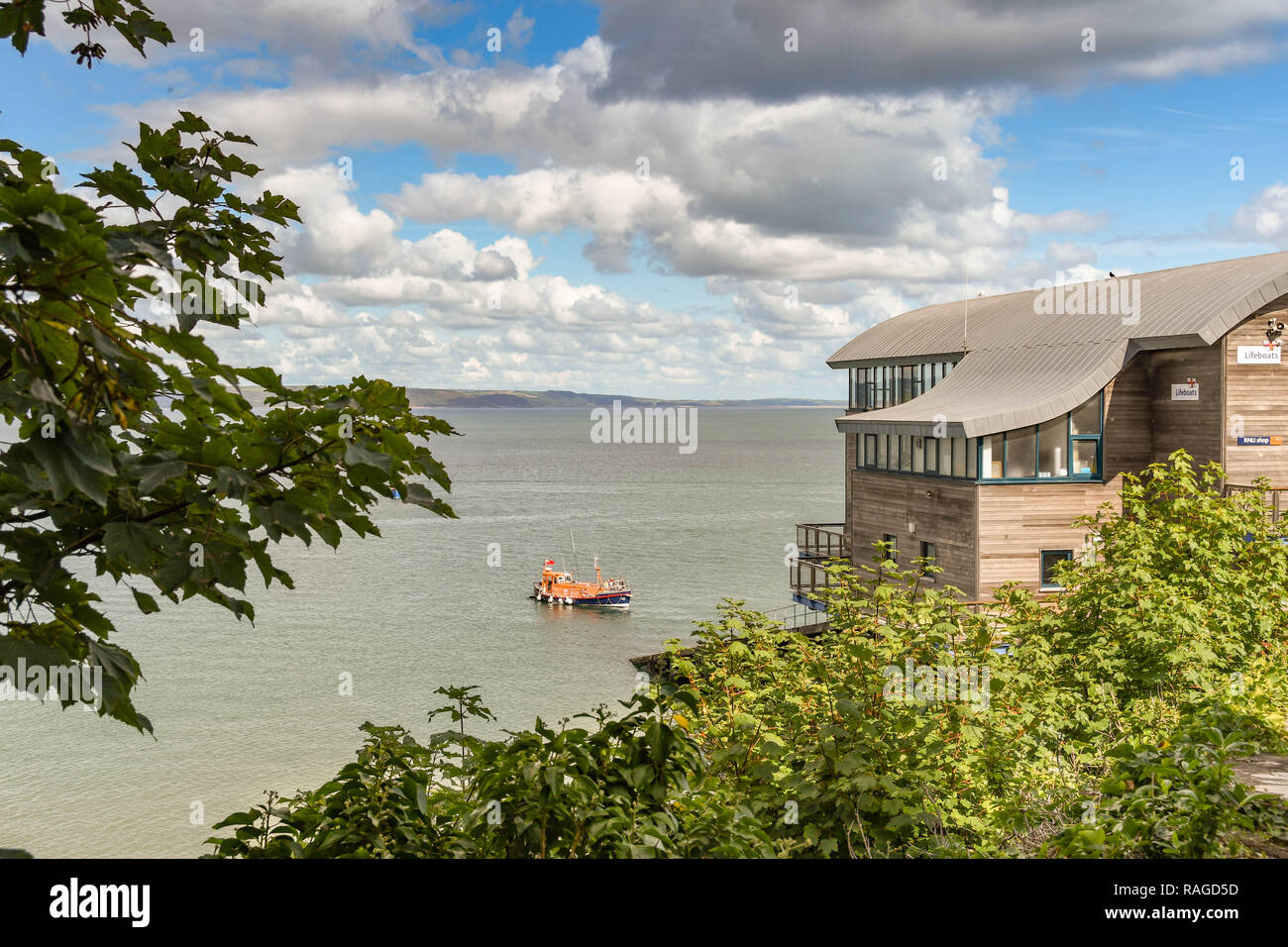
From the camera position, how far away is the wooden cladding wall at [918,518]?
87.6 ft

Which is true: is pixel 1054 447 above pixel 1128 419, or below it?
below

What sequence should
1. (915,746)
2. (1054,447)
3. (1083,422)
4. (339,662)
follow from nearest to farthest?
(915,746) → (1054,447) → (1083,422) → (339,662)

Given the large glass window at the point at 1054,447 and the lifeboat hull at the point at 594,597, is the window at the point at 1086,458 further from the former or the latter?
the lifeboat hull at the point at 594,597

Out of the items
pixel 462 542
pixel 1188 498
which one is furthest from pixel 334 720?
pixel 462 542

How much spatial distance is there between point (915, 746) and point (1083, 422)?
23211 mm

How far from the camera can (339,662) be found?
165ft

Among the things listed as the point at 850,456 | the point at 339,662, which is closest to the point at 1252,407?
the point at 850,456

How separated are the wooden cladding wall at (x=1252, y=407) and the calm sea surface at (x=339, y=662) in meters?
25.0

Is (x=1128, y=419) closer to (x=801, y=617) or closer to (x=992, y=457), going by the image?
(x=992, y=457)

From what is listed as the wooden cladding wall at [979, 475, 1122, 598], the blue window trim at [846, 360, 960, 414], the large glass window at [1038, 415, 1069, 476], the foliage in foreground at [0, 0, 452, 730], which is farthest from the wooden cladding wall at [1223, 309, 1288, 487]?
the foliage in foreground at [0, 0, 452, 730]

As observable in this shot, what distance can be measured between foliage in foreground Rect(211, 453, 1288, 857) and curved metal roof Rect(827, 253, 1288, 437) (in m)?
11.7

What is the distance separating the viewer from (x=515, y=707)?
41.9 metres

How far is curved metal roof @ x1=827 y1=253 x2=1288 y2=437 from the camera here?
25406 mm
